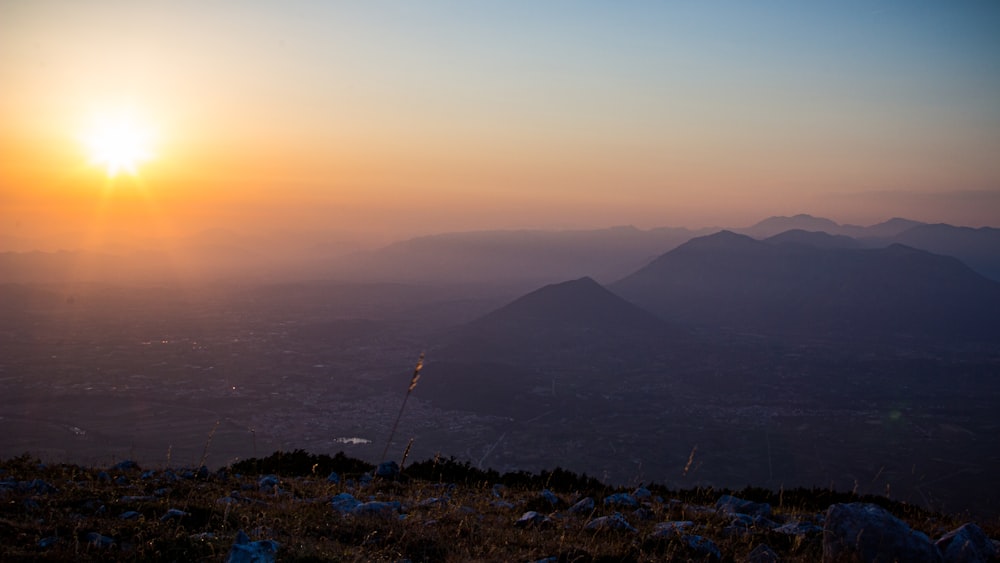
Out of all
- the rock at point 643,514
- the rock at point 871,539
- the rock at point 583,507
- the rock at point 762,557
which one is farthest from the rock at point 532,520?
the rock at point 871,539

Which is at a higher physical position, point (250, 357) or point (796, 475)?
point (250, 357)

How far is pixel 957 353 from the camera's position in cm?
18988

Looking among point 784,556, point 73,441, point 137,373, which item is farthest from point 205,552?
point 137,373

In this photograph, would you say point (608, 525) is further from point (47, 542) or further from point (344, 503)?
point (47, 542)

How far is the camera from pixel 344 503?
9.56 m

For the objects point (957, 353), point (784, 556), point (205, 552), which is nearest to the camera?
point (205, 552)

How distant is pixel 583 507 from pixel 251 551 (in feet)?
21.4

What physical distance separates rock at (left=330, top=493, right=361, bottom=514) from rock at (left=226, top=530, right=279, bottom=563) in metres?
3.24

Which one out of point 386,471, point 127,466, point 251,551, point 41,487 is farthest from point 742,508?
point 127,466

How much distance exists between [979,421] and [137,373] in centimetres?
18375

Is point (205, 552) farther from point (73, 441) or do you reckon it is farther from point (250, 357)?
point (250, 357)

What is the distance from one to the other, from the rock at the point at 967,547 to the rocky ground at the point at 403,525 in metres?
0.02

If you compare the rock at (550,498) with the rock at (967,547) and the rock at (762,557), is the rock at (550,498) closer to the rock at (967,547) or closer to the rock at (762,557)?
the rock at (762,557)

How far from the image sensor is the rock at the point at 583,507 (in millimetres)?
10367
